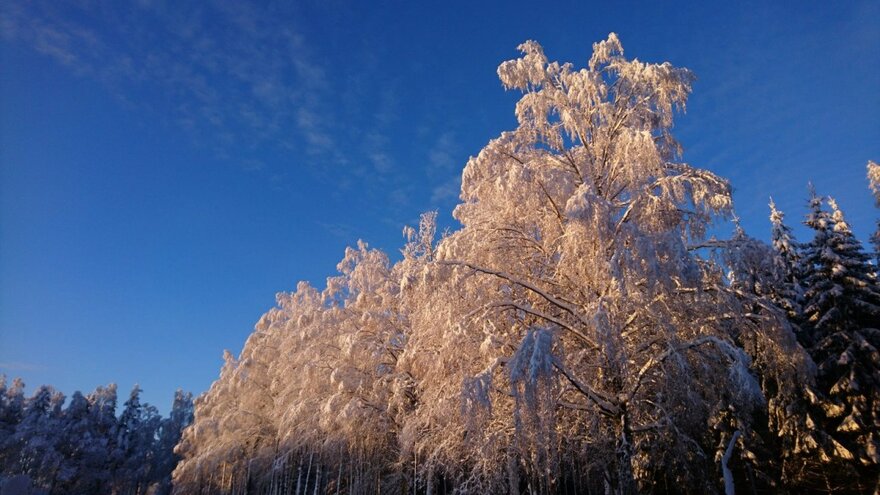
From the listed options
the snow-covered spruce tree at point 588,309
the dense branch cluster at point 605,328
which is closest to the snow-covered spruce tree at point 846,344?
the dense branch cluster at point 605,328

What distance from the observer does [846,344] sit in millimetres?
16516

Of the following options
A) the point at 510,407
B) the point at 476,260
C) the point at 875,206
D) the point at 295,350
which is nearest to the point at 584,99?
the point at 476,260

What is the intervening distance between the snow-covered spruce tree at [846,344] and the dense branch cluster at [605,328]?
2.8 inches

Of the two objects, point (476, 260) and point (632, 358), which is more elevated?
point (476, 260)

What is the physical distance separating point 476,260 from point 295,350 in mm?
14819

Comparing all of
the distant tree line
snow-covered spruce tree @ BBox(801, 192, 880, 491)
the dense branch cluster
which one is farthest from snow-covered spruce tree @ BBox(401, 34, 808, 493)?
the distant tree line

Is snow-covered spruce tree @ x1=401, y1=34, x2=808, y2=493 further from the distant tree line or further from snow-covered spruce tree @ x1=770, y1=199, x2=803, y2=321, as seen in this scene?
the distant tree line

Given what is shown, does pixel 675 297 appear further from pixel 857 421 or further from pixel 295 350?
pixel 295 350

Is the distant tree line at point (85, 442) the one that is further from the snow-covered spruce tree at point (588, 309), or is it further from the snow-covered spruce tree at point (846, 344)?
the snow-covered spruce tree at point (846, 344)

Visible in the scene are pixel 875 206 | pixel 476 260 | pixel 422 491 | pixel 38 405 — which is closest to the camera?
pixel 476 260

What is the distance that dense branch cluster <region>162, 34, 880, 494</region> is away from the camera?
8328 millimetres

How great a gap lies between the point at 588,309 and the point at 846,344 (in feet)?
47.1

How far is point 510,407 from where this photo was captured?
9992mm

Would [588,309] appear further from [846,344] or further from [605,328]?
[846,344]
